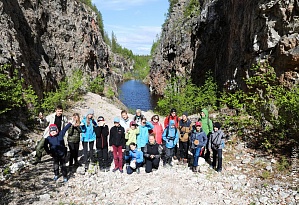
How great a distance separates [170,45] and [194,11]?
715 cm

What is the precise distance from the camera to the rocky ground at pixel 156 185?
20.2ft

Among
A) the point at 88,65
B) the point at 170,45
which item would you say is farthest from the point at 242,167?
the point at 170,45

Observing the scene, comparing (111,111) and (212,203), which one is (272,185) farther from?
(111,111)

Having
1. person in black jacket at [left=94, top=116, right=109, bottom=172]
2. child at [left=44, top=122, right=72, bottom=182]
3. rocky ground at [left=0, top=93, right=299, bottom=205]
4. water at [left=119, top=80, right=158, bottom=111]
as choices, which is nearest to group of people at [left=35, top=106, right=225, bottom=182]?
person in black jacket at [left=94, top=116, right=109, bottom=172]

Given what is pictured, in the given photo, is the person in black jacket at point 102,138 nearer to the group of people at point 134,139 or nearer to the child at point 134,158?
the group of people at point 134,139

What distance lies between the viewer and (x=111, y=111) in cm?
1881

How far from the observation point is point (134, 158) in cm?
782

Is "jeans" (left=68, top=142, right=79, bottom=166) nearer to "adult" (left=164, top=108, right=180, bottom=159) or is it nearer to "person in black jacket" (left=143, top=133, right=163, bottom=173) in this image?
"person in black jacket" (left=143, top=133, right=163, bottom=173)

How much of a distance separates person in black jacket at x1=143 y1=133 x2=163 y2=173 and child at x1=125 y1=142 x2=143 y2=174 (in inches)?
7.5

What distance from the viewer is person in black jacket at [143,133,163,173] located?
7.71 metres

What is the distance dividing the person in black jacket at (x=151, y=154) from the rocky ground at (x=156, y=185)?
245mm

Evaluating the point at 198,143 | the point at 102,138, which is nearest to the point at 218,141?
the point at 198,143

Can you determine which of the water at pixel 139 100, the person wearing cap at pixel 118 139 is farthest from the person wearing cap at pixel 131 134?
the water at pixel 139 100

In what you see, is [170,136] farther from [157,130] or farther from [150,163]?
[150,163]
